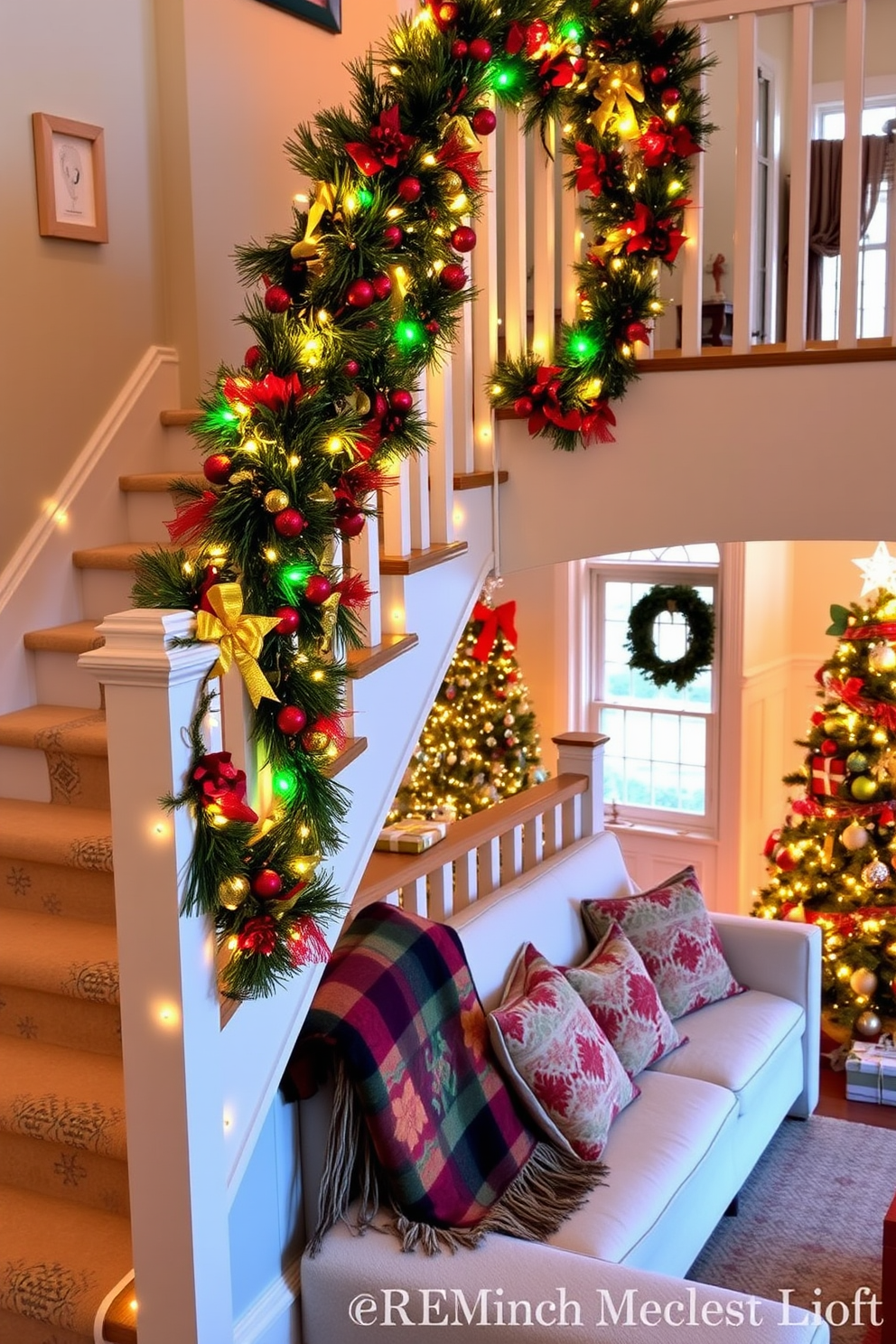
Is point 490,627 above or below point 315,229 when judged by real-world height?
below

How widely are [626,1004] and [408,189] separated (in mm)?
2113

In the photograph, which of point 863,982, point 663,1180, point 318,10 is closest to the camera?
point 663,1180

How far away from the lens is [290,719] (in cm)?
204

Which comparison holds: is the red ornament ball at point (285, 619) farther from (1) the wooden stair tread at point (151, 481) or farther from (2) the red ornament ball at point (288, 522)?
(1) the wooden stair tread at point (151, 481)

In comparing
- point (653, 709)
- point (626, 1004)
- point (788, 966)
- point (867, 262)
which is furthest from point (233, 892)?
point (867, 262)

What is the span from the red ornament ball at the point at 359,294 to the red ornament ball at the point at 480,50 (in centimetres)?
55

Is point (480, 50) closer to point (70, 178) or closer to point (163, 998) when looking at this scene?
point (70, 178)

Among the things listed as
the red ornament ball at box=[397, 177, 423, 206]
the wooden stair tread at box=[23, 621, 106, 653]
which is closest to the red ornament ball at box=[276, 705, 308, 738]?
the red ornament ball at box=[397, 177, 423, 206]

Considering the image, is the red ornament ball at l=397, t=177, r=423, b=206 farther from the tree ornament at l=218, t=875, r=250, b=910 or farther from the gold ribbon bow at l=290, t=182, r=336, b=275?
the tree ornament at l=218, t=875, r=250, b=910

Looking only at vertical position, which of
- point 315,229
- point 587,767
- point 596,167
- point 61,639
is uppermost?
point 596,167

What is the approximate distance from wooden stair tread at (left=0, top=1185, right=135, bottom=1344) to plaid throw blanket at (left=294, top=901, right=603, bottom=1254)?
17.1 inches

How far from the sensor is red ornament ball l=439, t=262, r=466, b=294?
2.37 meters

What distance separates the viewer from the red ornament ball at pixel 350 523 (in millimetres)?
2139

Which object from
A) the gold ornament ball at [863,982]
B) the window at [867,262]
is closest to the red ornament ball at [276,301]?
the gold ornament ball at [863,982]
